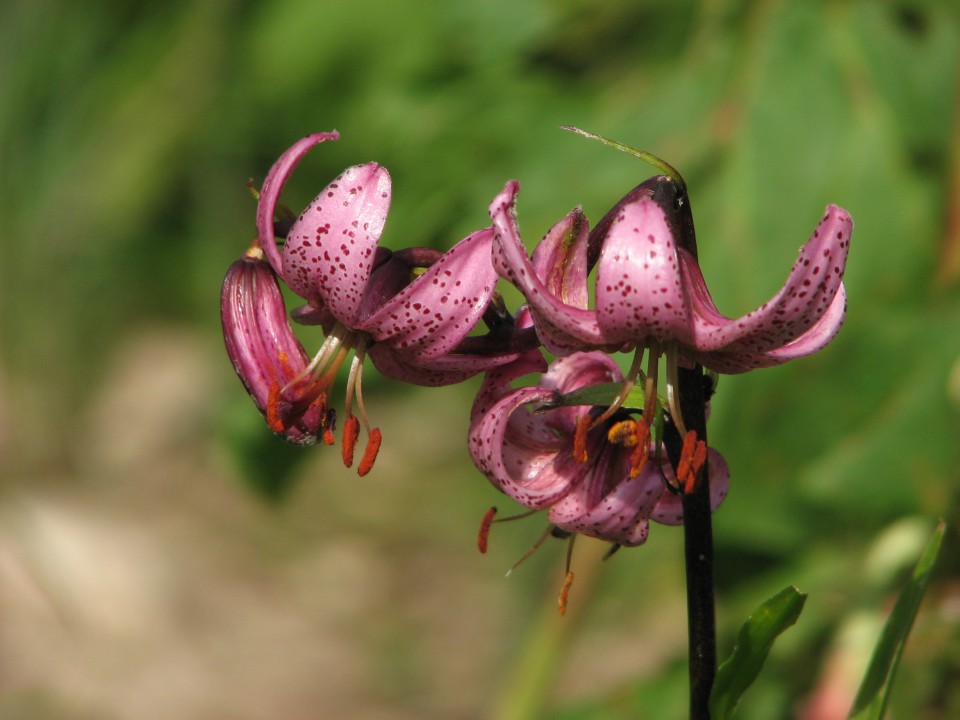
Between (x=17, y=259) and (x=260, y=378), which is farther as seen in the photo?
(x=17, y=259)

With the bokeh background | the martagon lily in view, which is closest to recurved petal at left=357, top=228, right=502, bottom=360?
the martagon lily

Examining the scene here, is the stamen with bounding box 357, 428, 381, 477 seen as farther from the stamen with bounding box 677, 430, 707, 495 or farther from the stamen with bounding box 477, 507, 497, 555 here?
the stamen with bounding box 677, 430, 707, 495

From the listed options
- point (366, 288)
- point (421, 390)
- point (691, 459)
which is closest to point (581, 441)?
point (691, 459)

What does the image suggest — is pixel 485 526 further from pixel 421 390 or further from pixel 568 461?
pixel 421 390

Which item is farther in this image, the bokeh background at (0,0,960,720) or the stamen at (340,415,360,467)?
the bokeh background at (0,0,960,720)

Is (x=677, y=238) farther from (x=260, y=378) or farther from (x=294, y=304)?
(x=294, y=304)

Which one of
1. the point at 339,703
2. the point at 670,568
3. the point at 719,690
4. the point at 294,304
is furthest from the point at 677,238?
the point at 339,703
